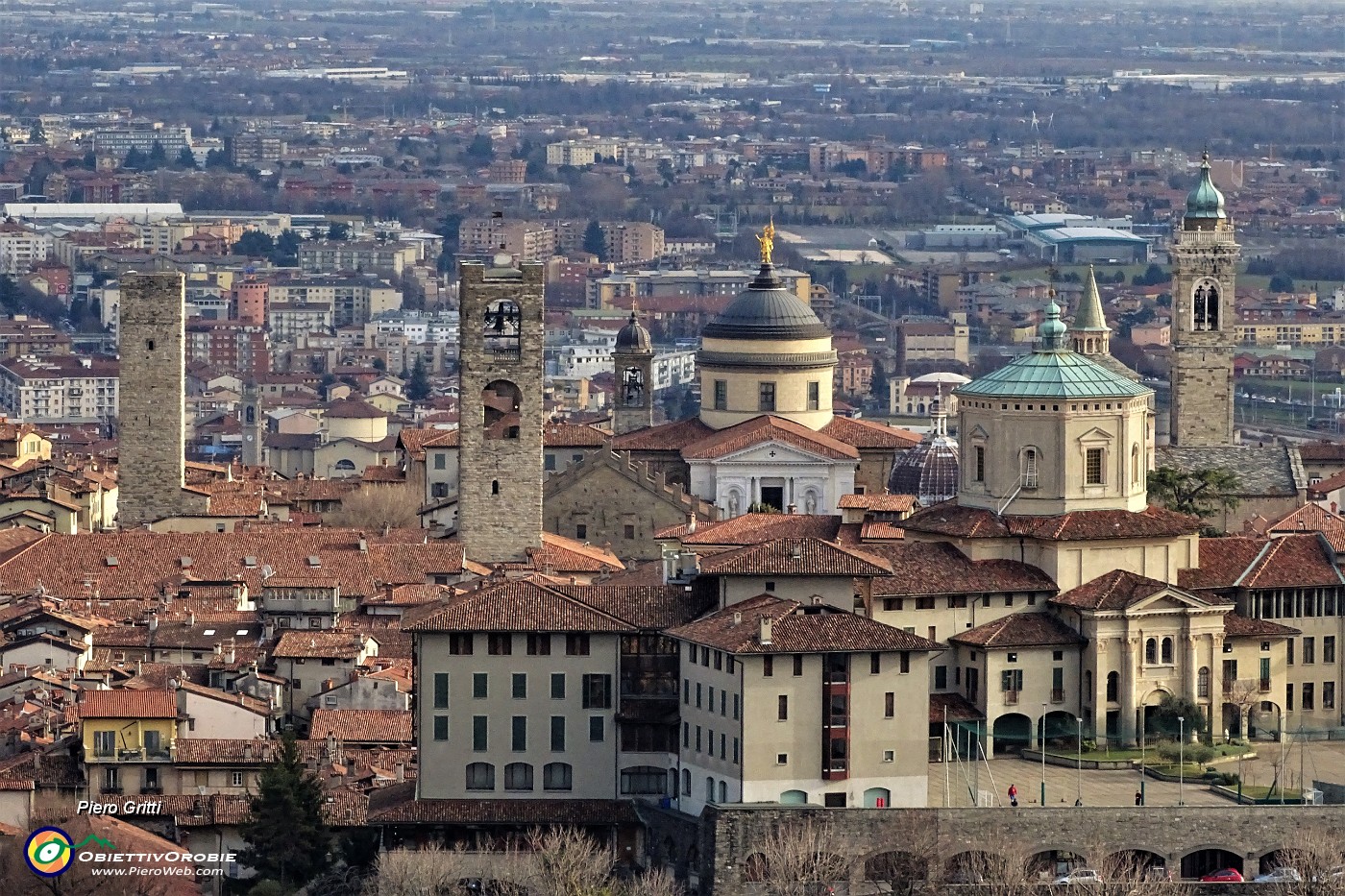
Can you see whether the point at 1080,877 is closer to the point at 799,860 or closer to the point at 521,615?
the point at 799,860

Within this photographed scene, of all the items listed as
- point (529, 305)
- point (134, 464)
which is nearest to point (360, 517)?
point (134, 464)

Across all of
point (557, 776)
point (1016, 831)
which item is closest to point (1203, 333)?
point (557, 776)

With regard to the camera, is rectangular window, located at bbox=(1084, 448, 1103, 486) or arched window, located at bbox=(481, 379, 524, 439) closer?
rectangular window, located at bbox=(1084, 448, 1103, 486)

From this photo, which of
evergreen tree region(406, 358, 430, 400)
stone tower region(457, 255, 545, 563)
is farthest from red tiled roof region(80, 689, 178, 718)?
evergreen tree region(406, 358, 430, 400)

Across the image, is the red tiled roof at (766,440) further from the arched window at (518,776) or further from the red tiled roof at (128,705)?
the arched window at (518,776)

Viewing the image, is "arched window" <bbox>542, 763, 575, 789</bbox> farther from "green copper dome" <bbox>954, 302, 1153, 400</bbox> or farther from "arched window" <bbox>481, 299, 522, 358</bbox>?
"arched window" <bbox>481, 299, 522, 358</bbox>

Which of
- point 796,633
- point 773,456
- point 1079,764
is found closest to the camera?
point 796,633

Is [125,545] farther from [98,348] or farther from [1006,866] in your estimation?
[98,348]
